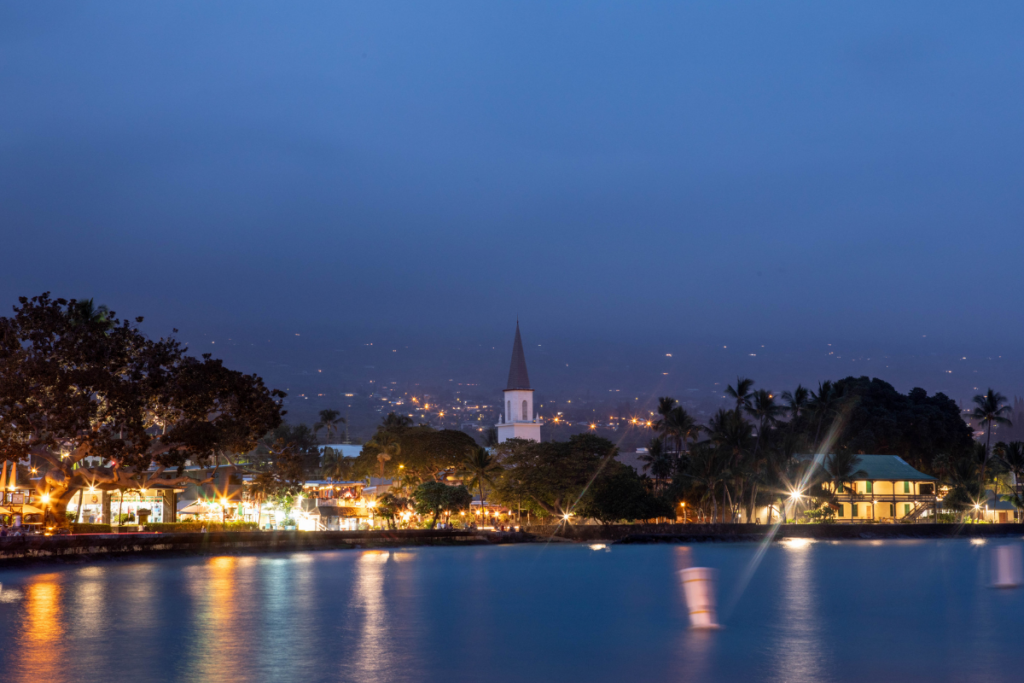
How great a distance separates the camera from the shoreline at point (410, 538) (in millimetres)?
45000

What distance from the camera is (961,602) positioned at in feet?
115

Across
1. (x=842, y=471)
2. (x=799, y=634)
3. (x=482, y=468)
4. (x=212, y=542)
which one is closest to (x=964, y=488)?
(x=842, y=471)

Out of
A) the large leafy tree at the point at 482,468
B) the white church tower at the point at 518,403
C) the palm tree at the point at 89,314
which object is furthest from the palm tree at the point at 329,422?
the palm tree at the point at 89,314

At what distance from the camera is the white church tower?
489 ft

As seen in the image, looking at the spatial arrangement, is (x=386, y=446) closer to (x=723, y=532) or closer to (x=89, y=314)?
(x=723, y=532)

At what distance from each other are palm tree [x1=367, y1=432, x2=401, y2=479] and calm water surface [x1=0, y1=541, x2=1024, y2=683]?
63.5 meters

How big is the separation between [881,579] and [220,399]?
3318 cm

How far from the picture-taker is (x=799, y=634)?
24.9 meters

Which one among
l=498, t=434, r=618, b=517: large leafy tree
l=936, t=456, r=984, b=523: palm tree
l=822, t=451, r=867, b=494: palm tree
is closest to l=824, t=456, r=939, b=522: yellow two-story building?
l=936, t=456, r=984, b=523: palm tree

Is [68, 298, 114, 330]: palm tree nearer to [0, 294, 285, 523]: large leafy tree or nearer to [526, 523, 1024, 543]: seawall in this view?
[0, 294, 285, 523]: large leafy tree

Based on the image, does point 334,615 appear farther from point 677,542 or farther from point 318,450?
point 318,450

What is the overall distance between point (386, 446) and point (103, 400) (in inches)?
2706

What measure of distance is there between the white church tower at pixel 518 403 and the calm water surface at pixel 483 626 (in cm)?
9932

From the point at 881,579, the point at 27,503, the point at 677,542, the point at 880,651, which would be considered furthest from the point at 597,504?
the point at 880,651
